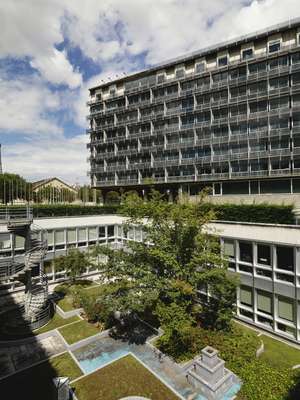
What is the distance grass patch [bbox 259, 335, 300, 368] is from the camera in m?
14.4

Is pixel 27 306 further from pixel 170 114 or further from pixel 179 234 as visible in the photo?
pixel 170 114

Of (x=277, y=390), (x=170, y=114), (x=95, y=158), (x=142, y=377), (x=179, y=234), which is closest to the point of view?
(x=277, y=390)

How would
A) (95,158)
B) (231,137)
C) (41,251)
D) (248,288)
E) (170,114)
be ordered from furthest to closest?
(95,158)
(170,114)
(231,137)
(41,251)
(248,288)

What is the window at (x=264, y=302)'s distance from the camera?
17453 millimetres

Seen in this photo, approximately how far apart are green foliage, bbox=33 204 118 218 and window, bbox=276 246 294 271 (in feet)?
67.6

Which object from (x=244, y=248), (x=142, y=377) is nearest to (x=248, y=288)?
(x=244, y=248)

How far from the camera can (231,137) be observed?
45.8m

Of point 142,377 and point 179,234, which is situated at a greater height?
point 179,234

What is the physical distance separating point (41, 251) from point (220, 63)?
147ft

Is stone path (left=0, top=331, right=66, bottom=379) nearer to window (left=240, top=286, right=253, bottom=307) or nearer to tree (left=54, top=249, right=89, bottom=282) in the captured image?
tree (left=54, top=249, right=89, bottom=282)

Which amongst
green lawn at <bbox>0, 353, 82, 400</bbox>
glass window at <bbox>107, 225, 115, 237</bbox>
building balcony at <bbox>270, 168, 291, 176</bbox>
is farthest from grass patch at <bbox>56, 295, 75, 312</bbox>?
building balcony at <bbox>270, 168, 291, 176</bbox>

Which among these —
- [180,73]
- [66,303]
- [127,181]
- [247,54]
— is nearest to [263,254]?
[66,303]

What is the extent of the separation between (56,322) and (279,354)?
48.4 feet

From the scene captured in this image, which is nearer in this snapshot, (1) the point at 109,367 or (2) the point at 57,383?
(2) the point at 57,383
